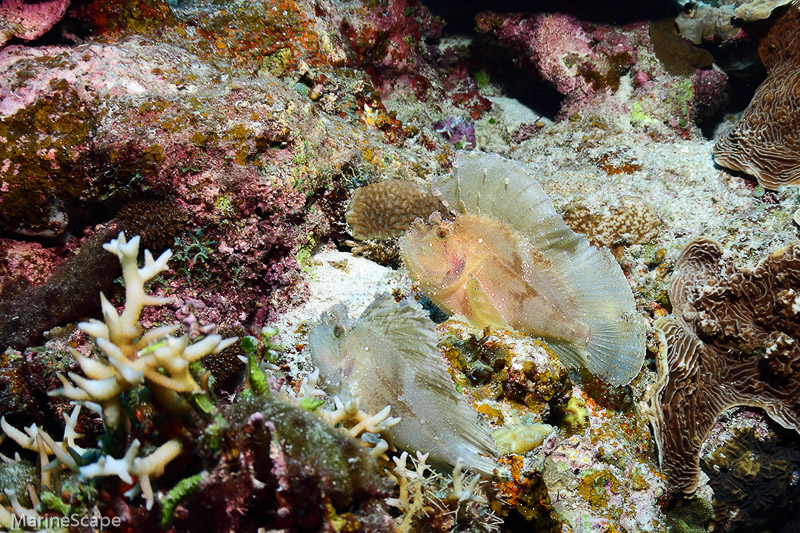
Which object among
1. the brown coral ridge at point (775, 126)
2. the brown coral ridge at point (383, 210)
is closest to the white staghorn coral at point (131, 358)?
the brown coral ridge at point (383, 210)

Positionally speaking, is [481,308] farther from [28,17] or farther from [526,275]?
[28,17]

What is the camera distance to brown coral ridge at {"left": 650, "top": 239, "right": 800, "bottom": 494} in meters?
3.72

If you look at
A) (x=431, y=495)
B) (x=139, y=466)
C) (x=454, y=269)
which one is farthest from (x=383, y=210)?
(x=139, y=466)

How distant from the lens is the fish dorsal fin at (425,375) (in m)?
2.26

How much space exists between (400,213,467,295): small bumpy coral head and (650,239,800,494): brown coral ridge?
2228 mm

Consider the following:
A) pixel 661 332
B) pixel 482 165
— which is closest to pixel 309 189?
pixel 482 165

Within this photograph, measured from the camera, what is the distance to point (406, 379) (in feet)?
7.70

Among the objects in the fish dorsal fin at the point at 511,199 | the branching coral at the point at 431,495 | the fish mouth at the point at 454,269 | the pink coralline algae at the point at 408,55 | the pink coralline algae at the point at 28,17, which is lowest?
the branching coral at the point at 431,495

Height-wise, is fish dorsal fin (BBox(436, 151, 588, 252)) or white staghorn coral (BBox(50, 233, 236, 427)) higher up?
fish dorsal fin (BBox(436, 151, 588, 252))

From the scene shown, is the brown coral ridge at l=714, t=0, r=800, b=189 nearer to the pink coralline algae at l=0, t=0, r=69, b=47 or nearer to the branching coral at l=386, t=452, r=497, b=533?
the branching coral at l=386, t=452, r=497, b=533

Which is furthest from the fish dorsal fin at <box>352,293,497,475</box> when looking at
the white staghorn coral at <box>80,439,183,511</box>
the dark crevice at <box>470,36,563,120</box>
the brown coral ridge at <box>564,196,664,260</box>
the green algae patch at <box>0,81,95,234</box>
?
the dark crevice at <box>470,36,563,120</box>

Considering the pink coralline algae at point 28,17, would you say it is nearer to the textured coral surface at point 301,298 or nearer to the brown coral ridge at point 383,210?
the textured coral surface at point 301,298

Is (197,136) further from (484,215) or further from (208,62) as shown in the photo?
(484,215)

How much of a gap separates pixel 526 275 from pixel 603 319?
27.8 inches
